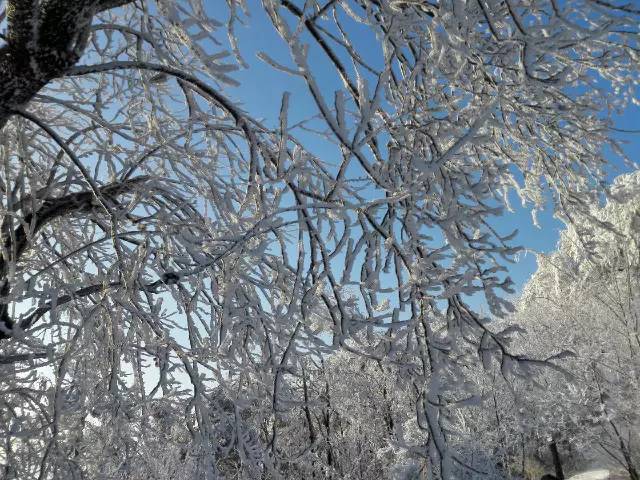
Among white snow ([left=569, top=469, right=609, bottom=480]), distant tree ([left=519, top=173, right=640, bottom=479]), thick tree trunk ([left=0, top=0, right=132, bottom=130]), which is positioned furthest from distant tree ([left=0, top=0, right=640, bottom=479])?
white snow ([left=569, top=469, right=609, bottom=480])

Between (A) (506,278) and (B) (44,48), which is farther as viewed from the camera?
(A) (506,278)

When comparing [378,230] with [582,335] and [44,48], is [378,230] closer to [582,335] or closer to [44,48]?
[44,48]

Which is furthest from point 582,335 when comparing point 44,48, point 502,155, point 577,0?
point 44,48

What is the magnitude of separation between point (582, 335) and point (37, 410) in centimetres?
1527

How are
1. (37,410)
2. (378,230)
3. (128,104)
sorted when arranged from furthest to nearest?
(37,410)
(128,104)
(378,230)

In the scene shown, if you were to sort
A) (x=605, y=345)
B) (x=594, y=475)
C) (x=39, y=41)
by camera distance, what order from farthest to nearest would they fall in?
1. (x=594, y=475)
2. (x=605, y=345)
3. (x=39, y=41)

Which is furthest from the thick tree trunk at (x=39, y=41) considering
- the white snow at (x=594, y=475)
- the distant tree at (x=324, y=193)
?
the white snow at (x=594, y=475)

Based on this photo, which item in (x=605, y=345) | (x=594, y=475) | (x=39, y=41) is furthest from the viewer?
(x=594, y=475)

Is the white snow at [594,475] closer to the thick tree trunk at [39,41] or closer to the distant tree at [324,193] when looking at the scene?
the distant tree at [324,193]

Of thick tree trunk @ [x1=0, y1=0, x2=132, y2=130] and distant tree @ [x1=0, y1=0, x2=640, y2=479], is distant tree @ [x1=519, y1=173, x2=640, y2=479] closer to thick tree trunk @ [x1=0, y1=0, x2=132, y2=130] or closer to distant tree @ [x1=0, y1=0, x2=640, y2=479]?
distant tree @ [x1=0, y1=0, x2=640, y2=479]

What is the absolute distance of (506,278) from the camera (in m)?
1.47

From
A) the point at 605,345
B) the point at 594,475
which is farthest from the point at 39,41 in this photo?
the point at 594,475

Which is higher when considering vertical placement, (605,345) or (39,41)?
(39,41)

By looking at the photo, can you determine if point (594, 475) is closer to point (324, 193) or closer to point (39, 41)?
point (324, 193)
